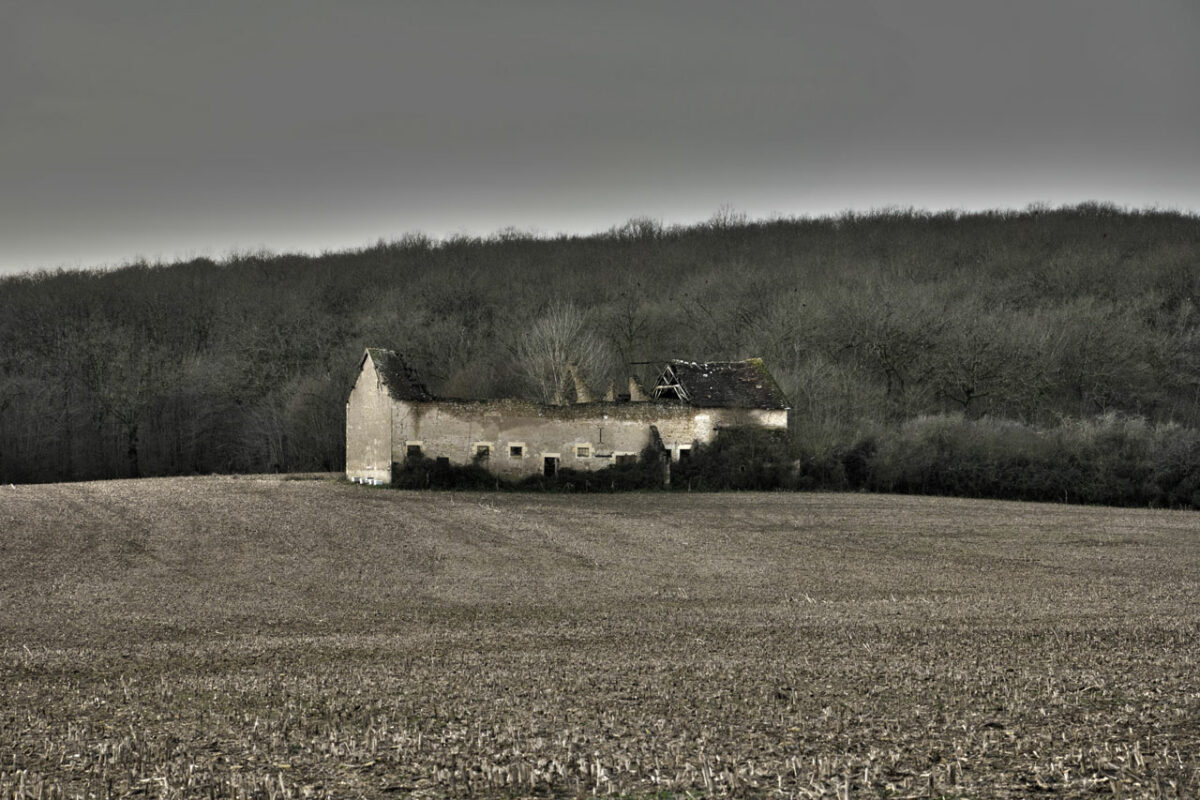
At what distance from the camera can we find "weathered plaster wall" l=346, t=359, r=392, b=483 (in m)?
44.8

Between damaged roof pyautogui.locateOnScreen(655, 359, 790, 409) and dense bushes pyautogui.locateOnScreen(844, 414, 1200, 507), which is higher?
damaged roof pyautogui.locateOnScreen(655, 359, 790, 409)

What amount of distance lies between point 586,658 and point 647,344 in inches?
2543

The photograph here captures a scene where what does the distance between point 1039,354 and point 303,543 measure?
166ft

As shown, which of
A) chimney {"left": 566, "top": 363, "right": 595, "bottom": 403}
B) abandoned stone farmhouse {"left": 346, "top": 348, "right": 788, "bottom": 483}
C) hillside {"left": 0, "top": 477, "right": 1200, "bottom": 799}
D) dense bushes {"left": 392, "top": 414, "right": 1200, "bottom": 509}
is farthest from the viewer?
chimney {"left": 566, "top": 363, "right": 595, "bottom": 403}

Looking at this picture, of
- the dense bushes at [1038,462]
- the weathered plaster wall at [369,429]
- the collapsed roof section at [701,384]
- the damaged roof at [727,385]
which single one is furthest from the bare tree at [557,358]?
the dense bushes at [1038,462]

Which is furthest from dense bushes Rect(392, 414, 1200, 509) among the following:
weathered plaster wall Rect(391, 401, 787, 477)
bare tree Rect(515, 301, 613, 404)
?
bare tree Rect(515, 301, 613, 404)

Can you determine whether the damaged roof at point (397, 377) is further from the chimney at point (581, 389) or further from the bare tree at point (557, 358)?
the bare tree at point (557, 358)

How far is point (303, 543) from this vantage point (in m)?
29.2

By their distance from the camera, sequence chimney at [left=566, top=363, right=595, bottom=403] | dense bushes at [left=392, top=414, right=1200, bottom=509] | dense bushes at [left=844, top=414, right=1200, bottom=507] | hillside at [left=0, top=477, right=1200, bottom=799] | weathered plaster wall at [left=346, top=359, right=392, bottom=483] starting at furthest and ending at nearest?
chimney at [left=566, top=363, right=595, bottom=403], weathered plaster wall at [left=346, top=359, right=392, bottom=483], dense bushes at [left=392, top=414, right=1200, bottom=509], dense bushes at [left=844, top=414, right=1200, bottom=507], hillside at [left=0, top=477, right=1200, bottom=799]

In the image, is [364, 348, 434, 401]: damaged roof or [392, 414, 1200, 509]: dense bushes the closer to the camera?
[392, 414, 1200, 509]: dense bushes

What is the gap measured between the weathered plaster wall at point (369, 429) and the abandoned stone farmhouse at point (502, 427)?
0.04m

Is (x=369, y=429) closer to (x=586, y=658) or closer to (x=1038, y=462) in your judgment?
(x=1038, y=462)

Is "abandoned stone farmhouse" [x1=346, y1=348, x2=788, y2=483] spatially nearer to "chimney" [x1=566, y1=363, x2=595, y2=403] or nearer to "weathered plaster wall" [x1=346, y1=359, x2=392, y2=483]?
"weathered plaster wall" [x1=346, y1=359, x2=392, y2=483]

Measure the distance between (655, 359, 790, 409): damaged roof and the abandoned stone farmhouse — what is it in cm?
69
